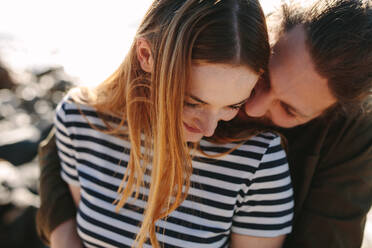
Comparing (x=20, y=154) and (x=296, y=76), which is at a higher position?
(x=296, y=76)

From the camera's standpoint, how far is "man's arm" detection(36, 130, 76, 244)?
6.46ft

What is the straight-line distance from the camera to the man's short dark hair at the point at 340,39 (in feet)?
4.99

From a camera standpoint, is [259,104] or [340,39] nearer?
[340,39]

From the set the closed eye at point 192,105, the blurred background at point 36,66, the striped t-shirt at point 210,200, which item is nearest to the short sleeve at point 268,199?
the striped t-shirt at point 210,200

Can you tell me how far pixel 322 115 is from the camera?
6.06 feet

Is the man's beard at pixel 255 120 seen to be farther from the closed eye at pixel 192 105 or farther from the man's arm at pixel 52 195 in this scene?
the man's arm at pixel 52 195

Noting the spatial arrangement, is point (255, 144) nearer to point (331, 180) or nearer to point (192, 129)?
point (192, 129)

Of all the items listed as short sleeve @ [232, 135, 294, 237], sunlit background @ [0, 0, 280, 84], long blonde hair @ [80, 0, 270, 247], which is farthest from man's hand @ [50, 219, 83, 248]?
sunlit background @ [0, 0, 280, 84]

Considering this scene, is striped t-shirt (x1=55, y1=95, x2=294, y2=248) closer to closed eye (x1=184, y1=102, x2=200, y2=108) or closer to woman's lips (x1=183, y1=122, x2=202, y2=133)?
woman's lips (x1=183, y1=122, x2=202, y2=133)

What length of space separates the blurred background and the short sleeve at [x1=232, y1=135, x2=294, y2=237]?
2.44 feet

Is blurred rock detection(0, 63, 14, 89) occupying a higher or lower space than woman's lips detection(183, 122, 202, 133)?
lower

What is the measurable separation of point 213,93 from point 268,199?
541mm

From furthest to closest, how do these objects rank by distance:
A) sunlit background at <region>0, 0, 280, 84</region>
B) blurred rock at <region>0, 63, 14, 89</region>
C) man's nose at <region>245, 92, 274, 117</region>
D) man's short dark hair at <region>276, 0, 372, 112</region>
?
1. sunlit background at <region>0, 0, 280, 84</region>
2. blurred rock at <region>0, 63, 14, 89</region>
3. man's nose at <region>245, 92, 274, 117</region>
4. man's short dark hair at <region>276, 0, 372, 112</region>

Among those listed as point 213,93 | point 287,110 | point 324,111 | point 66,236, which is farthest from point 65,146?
point 324,111
